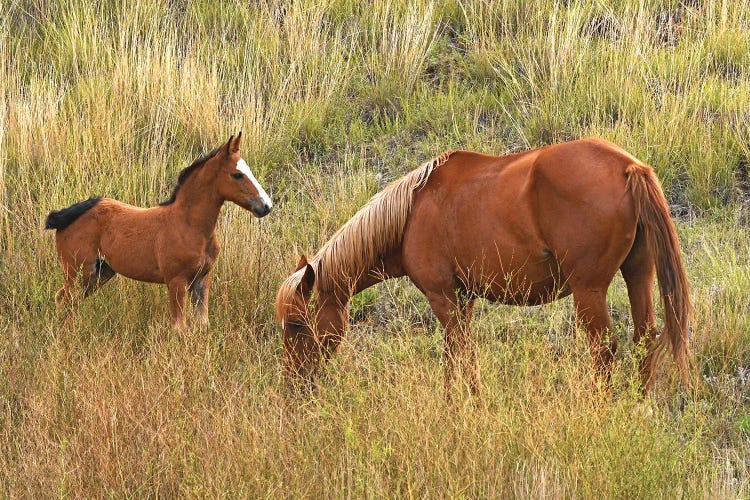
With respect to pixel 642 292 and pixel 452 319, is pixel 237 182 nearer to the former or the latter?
pixel 452 319

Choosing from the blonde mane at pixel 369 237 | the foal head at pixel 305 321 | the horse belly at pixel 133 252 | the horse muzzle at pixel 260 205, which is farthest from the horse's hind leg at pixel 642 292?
the horse belly at pixel 133 252

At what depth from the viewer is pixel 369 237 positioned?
5508mm

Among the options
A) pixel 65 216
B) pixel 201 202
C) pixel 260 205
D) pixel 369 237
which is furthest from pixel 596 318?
pixel 65 216

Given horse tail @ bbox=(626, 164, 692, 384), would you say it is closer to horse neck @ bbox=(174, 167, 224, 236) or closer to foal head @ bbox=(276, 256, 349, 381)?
foal head @ bbox=(276, 256, 349, 381)

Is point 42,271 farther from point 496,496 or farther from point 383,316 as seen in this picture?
point 496,496

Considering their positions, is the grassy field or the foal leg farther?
the foal leg

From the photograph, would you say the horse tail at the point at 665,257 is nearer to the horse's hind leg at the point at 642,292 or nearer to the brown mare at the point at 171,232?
the horse's hind leg at the point at 642,292

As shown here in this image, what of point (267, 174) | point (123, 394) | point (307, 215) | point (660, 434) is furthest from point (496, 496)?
point (267, 174)

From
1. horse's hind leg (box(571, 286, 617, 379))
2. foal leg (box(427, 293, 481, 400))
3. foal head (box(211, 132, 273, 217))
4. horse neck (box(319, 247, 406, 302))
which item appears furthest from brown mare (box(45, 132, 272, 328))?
horse's hind leg (box(571, 286, 617, 379))

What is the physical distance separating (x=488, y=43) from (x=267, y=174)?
2563mm

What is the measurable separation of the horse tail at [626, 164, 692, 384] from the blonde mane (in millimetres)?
1222

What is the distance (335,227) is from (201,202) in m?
1.73

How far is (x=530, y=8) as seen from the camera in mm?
9594

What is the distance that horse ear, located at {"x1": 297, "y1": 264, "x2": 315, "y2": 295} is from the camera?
538cm
